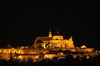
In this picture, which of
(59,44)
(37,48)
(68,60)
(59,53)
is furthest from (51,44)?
(68,60)

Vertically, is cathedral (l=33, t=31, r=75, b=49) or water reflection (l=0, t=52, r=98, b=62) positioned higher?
cathedral (l=33, t=31, r=75, b=49)

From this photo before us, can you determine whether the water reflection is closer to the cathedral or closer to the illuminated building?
the illuminated building

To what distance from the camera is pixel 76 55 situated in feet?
306

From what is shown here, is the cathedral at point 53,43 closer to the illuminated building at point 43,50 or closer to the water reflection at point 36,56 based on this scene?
the illuminated building at point 43,50

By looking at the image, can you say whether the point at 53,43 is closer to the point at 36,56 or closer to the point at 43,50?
the point at 43,50

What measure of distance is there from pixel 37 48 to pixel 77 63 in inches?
1058

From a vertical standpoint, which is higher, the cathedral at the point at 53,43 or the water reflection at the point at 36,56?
the cathedral at the point at 53,43

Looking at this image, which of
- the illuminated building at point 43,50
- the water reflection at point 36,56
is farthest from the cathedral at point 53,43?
the water reflection at point 36,56

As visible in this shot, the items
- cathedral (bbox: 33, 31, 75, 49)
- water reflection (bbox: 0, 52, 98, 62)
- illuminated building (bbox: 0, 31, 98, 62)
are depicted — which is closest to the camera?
water reflection (bbox: 0, 52, 98, 62)

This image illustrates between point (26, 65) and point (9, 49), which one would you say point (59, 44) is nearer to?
point (9, 49)

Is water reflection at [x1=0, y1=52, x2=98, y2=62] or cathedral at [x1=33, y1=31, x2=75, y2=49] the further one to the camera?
cathedral at [x1=33, y1=31, x2=75, y2=49]

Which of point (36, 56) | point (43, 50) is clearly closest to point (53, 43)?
point (43, 50)

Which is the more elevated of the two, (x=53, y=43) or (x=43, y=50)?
(x=53, y=43)

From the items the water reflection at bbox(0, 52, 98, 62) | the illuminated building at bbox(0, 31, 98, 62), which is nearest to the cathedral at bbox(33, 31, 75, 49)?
the illuminated building at bbox(0, 31, 98, 62)
